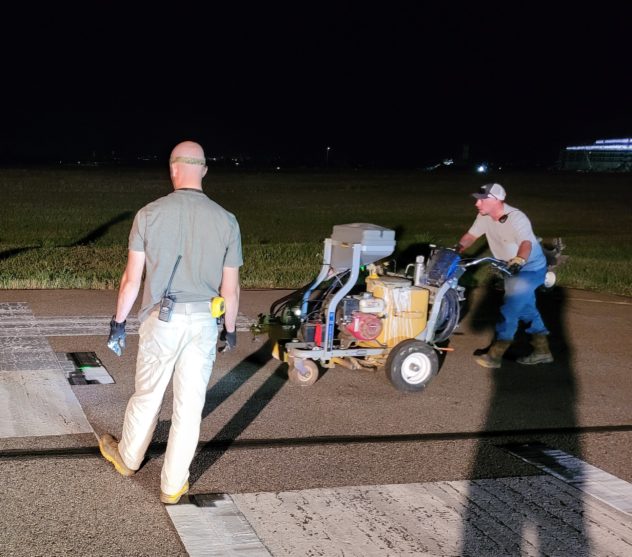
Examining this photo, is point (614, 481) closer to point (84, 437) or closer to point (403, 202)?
point (84, 437)

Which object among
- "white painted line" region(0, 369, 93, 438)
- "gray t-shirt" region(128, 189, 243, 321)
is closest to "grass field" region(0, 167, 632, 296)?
"white painted line" region(0, 369, 93, 438)

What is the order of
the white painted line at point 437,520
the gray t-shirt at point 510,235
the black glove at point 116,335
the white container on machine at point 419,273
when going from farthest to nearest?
1. the gray t-shirt at point 510,235
2. the white container on machine at point 419,273
3. the black glove at point 116,335
4. the white painted line at point 437,520

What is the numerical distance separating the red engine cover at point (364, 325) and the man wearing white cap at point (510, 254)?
4.81 feet

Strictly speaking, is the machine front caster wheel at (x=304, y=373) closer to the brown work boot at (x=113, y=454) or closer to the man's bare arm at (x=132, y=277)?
the brown work boot at (x=113, y=454)

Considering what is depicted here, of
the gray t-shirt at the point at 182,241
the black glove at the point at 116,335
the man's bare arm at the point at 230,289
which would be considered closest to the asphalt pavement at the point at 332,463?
the black glove at the point at 116,335

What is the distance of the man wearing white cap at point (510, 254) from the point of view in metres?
8.50

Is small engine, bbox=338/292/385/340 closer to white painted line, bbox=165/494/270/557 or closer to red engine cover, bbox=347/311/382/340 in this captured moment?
red engine cover, bbox=347/311/382/340

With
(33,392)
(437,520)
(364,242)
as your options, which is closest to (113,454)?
(33,392)

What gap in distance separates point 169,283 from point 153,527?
53.4 inches

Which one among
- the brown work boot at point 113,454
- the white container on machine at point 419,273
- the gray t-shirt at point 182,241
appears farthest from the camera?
the white container on machine at point 419,273

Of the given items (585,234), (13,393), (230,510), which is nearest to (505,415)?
(230,510)

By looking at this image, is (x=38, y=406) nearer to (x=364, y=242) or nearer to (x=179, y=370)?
(x=179, y=370)

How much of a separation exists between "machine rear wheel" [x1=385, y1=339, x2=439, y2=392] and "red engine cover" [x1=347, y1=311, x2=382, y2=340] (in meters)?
0.25

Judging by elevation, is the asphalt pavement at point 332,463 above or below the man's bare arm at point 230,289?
below
